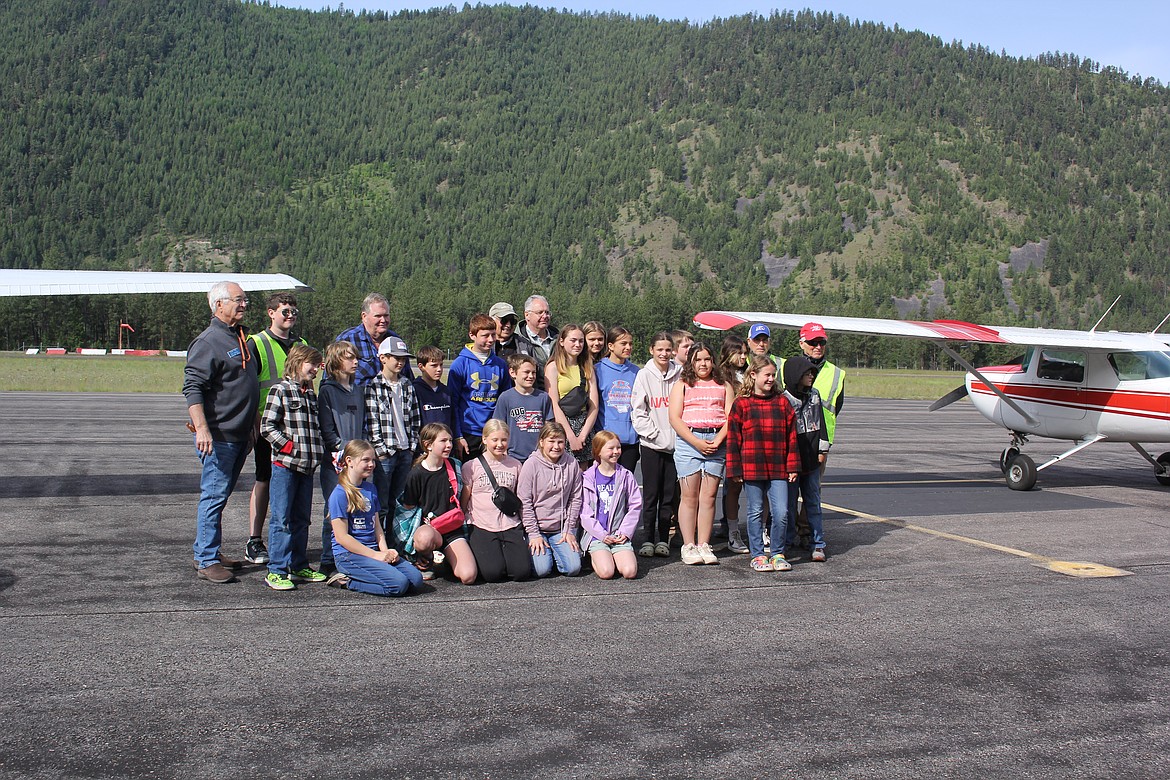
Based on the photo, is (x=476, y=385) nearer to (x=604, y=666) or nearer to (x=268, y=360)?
(x=268, y=360)

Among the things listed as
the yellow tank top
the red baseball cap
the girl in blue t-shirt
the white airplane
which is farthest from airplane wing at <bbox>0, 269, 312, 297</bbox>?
the white airplane

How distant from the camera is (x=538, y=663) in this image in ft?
17.6

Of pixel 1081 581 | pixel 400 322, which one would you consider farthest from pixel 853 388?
pixel 400 322

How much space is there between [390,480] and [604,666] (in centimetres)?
291

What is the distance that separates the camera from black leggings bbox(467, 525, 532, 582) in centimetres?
725

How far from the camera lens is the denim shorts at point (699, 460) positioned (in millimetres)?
8188

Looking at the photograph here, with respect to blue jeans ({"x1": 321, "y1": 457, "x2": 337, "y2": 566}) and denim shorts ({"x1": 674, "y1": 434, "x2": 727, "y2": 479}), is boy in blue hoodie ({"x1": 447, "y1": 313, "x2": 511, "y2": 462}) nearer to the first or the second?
blue jeans ({"x1": 321, "y1": 457, "x2": 337, "y2": 566})

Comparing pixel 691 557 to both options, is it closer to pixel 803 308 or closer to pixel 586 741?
pixel 586 741

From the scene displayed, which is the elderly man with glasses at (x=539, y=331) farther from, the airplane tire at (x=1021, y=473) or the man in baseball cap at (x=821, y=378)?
the airplane tire at (x=1021, y=473)

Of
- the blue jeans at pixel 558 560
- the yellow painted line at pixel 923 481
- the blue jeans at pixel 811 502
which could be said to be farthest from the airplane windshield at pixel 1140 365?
the blue jeans at pixel 558 560

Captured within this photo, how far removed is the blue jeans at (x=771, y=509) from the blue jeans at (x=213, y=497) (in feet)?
13.5

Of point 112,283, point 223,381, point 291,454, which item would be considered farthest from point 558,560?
point 112,283

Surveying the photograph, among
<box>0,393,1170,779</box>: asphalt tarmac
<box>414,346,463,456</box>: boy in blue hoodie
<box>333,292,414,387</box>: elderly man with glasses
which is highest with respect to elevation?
→ <box>333,292,414,387</box>: elderly man with glasses

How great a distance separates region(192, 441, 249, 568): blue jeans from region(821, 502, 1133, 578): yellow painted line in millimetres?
6729
